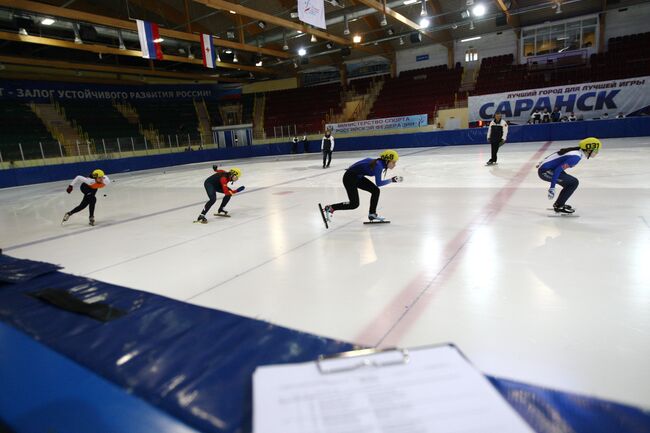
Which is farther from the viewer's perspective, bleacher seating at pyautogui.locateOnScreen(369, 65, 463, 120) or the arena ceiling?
bleacher seating at pyautogui.locateOnScreen(369, 65, 463, 120)

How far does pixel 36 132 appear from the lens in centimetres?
2206

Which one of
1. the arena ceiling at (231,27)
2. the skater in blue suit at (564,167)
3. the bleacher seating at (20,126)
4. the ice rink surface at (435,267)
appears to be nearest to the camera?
the ice rink surface at (435,267)

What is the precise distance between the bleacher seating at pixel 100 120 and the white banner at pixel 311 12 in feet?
61.8

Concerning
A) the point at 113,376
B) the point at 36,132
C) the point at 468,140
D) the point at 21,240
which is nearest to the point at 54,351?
the point at 113,376

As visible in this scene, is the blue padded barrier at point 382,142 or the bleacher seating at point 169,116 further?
the bleacher seating at point 169,116

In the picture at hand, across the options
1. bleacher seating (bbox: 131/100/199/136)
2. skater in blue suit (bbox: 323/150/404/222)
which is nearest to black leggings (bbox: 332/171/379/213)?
skater in blue suit (bbox: 323/150/404/222)

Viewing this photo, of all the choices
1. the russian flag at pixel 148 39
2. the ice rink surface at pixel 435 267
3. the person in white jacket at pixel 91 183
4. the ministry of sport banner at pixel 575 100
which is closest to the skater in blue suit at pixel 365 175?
the ice rink surface at pixel 435 267

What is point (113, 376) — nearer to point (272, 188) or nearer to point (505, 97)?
point (272, 188)

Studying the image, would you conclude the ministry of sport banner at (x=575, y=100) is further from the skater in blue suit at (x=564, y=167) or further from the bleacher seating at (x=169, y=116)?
the bleacher seating at (x=169, y=116)

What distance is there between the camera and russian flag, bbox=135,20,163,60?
40.5ft

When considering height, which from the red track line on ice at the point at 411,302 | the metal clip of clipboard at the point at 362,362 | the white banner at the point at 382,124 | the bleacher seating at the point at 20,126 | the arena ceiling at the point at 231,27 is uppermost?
the arena ceiling at the point at 231,27

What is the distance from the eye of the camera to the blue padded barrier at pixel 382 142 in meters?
16.9

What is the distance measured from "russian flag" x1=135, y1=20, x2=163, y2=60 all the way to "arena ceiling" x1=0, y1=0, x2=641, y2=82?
2.11m

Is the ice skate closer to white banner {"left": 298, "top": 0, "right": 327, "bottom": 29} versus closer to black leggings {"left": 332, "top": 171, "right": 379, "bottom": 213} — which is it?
black leggings {"left": 332, "top": 171, "right": 379, "bottom": 213}
